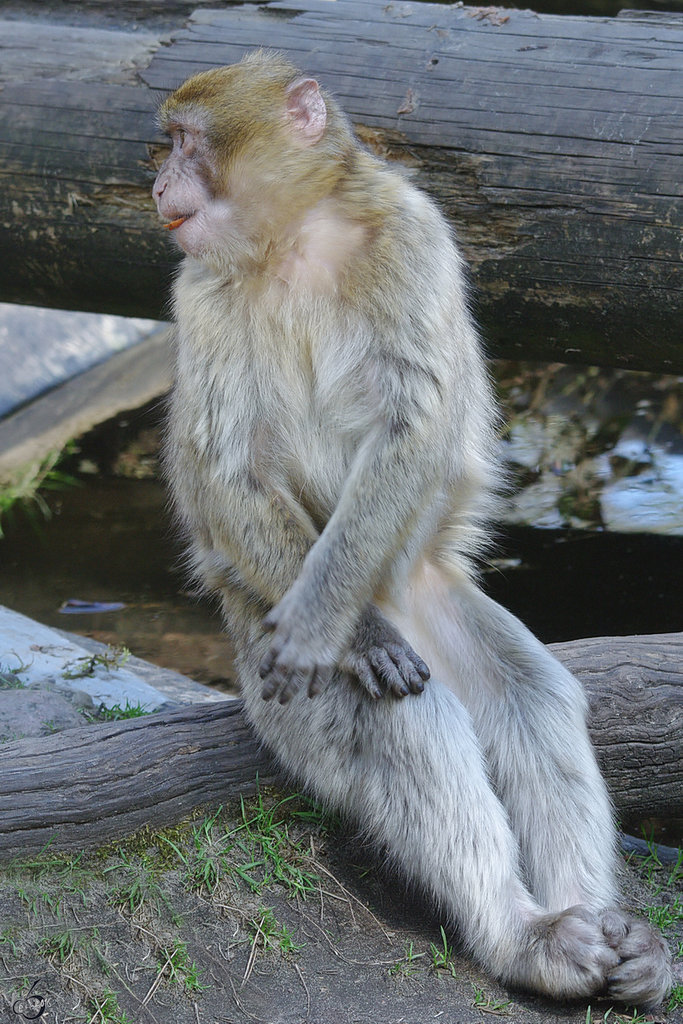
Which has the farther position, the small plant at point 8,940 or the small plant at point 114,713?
the small plant at point 114,713

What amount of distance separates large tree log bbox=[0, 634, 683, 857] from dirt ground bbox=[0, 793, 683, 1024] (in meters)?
0.10

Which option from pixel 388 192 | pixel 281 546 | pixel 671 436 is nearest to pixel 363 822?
pixel 281 546

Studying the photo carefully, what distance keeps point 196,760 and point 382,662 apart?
0.78m

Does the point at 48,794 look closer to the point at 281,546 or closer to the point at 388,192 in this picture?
the point at 281,546

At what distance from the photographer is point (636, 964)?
338 centimetres

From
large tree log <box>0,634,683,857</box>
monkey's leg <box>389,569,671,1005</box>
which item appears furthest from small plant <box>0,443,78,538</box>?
monkey's leg <box>389,569,671,1005</box>

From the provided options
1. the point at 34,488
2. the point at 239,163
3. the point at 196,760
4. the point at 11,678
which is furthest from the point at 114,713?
the point at 34,488

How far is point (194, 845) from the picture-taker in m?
3.89

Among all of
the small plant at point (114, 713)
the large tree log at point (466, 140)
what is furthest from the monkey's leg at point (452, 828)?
the large tree log at point (466, 140)

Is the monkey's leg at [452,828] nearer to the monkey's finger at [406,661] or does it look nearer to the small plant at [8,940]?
the monkey's finger at [406,661]

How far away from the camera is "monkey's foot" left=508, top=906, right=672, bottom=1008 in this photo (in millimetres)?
3357

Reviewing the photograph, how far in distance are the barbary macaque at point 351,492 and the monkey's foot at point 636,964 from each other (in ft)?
0.04

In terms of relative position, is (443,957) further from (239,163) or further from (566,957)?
(239,163)

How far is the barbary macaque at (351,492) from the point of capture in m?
3.52
